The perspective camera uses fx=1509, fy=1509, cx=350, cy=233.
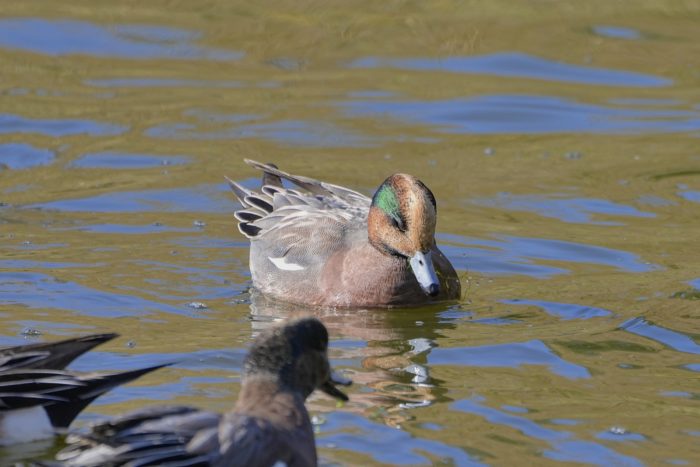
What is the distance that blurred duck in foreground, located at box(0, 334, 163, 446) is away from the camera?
20.4 ft

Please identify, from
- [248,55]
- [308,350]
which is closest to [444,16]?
[248,55]

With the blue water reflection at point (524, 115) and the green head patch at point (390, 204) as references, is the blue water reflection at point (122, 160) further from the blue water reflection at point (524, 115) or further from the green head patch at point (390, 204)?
the green head patch at point (390, 204)

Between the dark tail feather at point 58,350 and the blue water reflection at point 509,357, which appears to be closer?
the dark tail feather at point 58,350

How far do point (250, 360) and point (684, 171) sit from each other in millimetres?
7356

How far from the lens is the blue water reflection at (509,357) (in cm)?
792

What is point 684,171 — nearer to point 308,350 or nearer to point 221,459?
point 308,350

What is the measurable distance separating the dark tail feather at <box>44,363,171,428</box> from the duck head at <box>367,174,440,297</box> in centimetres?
302

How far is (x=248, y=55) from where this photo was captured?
52.3 ft

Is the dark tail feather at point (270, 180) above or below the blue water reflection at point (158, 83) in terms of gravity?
below

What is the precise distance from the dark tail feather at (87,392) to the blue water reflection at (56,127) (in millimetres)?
7347

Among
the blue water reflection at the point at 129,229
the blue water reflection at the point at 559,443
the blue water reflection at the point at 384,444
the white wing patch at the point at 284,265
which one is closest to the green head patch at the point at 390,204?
the white wing patch at the point at 284,265

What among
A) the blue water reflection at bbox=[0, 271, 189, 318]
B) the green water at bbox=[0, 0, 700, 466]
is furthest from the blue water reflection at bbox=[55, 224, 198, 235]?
the blue water reflection at bbox=[0, 271, 189, 318]

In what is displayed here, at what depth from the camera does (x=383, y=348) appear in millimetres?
8430

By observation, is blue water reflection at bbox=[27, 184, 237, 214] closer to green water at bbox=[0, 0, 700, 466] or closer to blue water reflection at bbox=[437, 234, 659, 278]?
green water at bbox=[0, 0, 700, 466]
